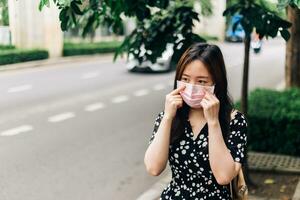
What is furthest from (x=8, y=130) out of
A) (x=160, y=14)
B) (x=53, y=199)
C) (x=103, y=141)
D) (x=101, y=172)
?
(x=160, y=14)

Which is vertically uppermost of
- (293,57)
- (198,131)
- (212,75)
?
(212,75)

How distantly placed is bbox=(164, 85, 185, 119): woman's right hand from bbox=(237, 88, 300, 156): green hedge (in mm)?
5214

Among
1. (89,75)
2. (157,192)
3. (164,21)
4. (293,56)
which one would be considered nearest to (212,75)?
(164,21)

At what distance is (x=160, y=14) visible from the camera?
6.39 metres

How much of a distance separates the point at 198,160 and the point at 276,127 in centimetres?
530

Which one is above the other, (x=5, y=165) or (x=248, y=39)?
(x=248, y=39)

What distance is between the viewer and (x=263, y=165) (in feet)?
23.1

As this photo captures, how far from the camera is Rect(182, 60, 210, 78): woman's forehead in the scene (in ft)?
8.03

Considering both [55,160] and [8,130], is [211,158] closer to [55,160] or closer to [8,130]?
[55,160]

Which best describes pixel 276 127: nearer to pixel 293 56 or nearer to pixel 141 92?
pixel 293 56

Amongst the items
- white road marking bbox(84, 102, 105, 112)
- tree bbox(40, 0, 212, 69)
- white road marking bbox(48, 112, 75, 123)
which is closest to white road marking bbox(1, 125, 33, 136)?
white road marking bbox(48, 112, 75, 123)

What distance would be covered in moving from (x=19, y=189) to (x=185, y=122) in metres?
4.38

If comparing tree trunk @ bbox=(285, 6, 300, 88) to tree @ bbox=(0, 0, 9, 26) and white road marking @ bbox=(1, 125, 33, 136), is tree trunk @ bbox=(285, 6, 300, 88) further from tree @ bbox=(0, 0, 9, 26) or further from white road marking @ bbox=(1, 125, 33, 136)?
white road marking @ bbox=(1, 125, 33, 136)

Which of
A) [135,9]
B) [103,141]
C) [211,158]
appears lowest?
[103,141]
